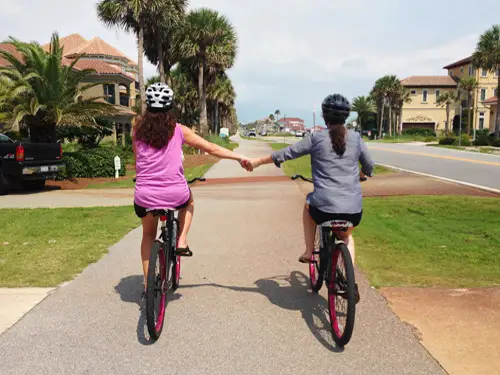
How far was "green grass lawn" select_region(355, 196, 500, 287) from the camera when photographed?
533cm

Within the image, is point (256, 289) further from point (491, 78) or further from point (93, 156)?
point (491, 78)

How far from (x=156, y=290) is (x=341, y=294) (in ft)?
4.61

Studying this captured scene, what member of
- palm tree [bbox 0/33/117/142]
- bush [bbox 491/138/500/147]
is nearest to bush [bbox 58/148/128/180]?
palm tree [bbox 0/33/117/142]

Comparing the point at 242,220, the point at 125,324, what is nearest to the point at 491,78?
the point at 242,220

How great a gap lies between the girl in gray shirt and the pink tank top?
0.94 m

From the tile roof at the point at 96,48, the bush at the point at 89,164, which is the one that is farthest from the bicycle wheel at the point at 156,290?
the tile roof at the point at 96,48

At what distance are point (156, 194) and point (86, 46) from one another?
58.5 meters

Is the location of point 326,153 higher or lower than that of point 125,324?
higher

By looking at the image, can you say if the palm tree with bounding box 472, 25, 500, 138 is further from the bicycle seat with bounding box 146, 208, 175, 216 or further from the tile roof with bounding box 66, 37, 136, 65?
the bicycle seat with bounding box 146, 208, 175, 216

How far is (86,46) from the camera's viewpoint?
57031 millimetres

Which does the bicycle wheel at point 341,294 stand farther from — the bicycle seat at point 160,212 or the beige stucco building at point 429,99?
the beige stucco building at point 429,99

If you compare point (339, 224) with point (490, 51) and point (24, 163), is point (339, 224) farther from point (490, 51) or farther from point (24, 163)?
point (490, 51)

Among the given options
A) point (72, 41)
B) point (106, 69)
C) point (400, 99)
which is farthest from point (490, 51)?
point (72, 41)

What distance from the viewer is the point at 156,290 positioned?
12.4ft
